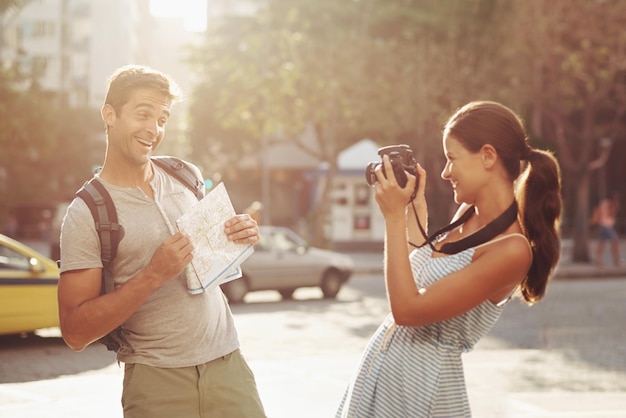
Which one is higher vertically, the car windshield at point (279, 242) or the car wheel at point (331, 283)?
the car windshield at point (279, 242)

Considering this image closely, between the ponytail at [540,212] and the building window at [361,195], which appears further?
the building window at [361,195]

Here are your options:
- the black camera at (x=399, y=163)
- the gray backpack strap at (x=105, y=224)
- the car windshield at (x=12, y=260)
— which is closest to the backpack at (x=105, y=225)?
the gray backpack strap at (x=105, y=224)

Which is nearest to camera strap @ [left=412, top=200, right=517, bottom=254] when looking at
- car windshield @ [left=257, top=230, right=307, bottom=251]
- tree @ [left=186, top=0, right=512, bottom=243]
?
car windshield @ [left=257, top=230, right=307, bottom=251]

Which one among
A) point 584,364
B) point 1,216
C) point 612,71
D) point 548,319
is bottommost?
point 1,216

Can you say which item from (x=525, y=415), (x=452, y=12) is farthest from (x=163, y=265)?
(x=452, y=12)

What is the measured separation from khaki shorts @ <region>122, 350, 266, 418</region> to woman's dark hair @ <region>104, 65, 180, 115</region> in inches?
36.0

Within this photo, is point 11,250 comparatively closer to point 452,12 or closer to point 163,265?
point 163,265

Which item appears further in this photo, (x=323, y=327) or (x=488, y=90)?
(x=488, y=90)

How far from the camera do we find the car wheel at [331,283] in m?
19.5

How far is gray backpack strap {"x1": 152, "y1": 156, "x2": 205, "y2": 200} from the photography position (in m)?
3.71

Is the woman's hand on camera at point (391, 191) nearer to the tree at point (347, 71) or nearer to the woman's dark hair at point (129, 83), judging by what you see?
the woman's dark hair at point (129, 83)

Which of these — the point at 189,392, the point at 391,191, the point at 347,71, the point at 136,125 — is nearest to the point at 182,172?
the point at 136,125

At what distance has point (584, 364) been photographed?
10742 mm

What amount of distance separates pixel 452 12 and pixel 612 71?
35.9 ft
